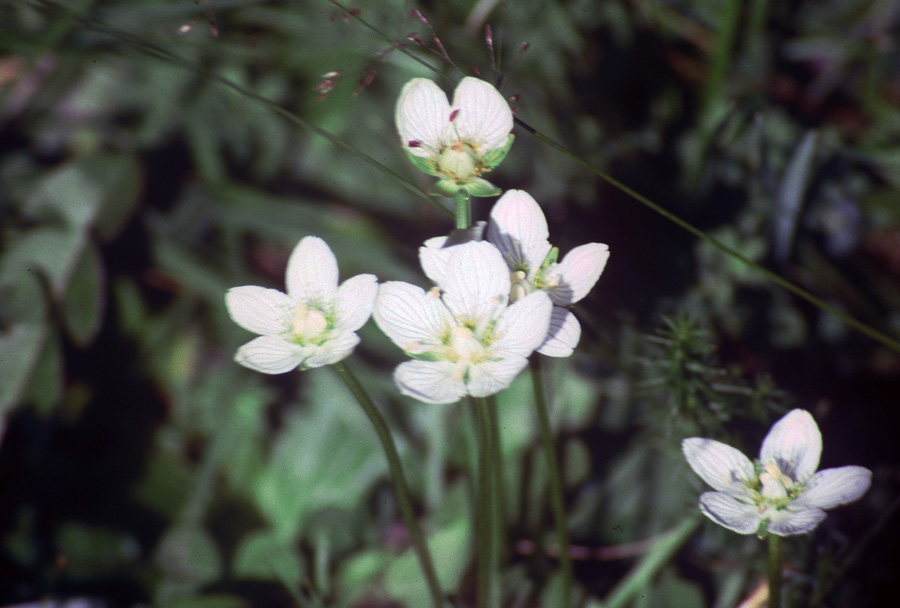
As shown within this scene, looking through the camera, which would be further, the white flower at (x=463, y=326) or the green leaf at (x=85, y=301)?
the green leaf at (x=85, y=301)

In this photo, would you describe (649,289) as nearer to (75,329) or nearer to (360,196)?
(360,196)

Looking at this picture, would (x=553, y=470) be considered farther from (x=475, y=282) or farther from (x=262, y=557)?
(x=262, y=557)

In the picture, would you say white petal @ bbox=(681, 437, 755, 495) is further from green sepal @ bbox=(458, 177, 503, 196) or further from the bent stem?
green sepal @ bbox=(458, 177, 503, 196)

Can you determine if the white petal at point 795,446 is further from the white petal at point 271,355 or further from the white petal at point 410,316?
the white petal at point 271,355

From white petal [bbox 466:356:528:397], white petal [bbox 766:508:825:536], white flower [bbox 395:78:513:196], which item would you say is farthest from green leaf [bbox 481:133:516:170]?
white petal [bbox 766:508:825:536]

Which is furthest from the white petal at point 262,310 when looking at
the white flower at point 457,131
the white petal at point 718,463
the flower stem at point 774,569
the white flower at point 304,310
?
the flower stem at point 774,569

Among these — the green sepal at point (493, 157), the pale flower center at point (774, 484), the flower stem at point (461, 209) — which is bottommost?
the pale flower center at point (774, 484)
